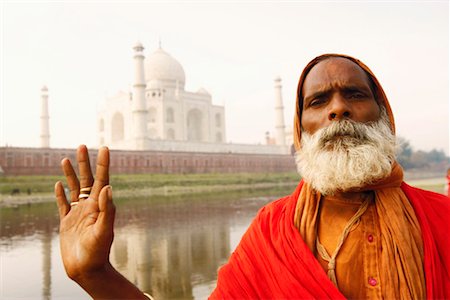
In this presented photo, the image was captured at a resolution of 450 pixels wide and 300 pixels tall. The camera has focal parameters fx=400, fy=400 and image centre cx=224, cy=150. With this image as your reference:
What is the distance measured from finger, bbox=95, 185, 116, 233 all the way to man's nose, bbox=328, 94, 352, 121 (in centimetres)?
66

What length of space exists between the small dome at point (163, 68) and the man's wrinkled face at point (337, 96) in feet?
107

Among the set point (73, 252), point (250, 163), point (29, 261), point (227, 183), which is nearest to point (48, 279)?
point (29, 261)

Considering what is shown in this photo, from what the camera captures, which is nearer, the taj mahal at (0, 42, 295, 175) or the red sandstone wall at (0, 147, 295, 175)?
the red sandstone wall at (0, 147, 295, 175)

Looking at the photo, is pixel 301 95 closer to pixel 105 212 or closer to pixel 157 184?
pixel 105 212

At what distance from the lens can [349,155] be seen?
115 cm

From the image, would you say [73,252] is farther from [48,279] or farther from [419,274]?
[48,279]

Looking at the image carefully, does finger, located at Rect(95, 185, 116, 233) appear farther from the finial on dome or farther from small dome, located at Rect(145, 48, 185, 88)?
small dome, located at Rect(145, 48, 185, 88)

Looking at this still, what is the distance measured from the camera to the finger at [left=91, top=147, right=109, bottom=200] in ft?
3.60

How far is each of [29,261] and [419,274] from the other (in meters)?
5.64

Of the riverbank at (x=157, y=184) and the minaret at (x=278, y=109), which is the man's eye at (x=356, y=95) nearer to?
Answer: the riverbank at (x=157, y=184)

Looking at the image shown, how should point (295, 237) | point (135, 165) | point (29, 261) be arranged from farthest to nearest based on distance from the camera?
point (135, 165), point (29, 261), point (295, 237)

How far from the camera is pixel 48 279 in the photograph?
178 inches

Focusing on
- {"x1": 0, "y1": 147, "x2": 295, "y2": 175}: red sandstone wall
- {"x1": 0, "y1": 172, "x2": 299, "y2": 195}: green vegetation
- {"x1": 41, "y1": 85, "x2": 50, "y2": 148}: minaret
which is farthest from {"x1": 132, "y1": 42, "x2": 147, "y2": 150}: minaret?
{"x1": 41, "y1": 85, "x2": 50, "y2": 148}: minaret

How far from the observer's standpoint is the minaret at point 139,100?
83.5 feet
